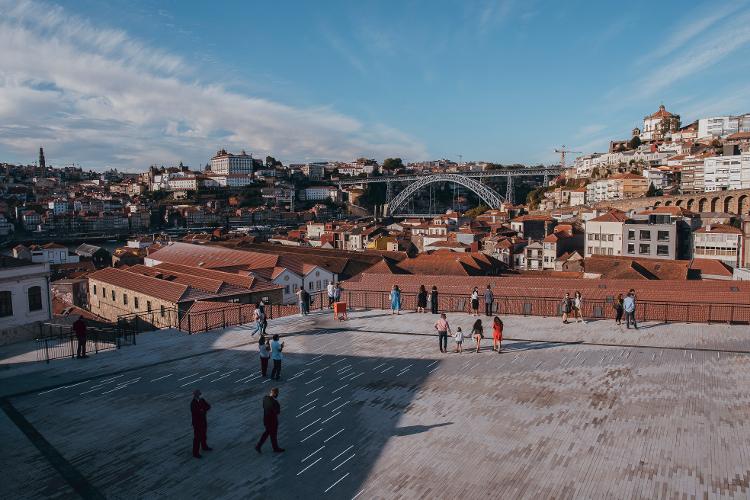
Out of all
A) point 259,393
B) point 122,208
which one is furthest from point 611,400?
point 122,208

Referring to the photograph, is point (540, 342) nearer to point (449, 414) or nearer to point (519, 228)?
point (449, 414)

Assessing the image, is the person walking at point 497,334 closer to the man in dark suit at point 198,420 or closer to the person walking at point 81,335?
the man in dark suit at point 198,420

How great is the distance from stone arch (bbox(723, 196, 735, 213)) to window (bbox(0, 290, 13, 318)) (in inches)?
3255

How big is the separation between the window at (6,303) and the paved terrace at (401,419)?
4.22 m

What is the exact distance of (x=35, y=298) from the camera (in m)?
18.4

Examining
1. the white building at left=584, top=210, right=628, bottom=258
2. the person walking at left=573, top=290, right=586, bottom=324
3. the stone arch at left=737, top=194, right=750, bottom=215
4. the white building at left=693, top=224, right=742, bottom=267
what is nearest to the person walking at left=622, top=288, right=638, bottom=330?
the person walking at left=573, top=290, right=586, bottom=324

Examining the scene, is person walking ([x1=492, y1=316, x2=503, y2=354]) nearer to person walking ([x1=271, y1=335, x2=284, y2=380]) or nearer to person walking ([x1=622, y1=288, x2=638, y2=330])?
person walking ([x1=622, y1=288, x2=638, y2=330])

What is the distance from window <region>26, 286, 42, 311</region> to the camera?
18.2 metres

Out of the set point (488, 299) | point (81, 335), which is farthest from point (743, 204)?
point (81, 335)

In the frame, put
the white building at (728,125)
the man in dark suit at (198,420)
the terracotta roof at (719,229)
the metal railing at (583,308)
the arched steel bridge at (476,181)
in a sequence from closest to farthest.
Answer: the man in dark suit at (198,420)
the metal railing at (583,308)
the terracotta roof at (719,229)
the arched steel bridge at (476,181)
the white building at (728,125)

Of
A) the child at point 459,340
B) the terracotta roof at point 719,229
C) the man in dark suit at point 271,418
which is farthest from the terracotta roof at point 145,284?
the terracotta roof at point 719,229

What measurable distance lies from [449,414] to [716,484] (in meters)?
3.84

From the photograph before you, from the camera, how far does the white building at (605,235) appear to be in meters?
50.7

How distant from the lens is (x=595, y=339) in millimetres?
13453
